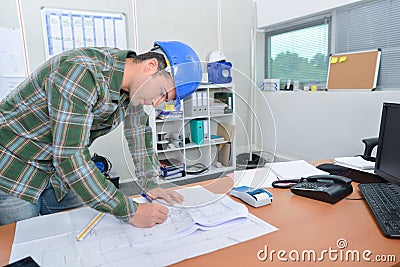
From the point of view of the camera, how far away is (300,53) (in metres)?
3.39

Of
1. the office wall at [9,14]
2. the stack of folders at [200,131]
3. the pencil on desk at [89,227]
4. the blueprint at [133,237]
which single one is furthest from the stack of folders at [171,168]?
the office wall at [9,14]

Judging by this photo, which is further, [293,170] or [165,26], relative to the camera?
[165,26]

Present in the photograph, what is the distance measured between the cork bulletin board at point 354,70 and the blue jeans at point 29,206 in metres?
2.55

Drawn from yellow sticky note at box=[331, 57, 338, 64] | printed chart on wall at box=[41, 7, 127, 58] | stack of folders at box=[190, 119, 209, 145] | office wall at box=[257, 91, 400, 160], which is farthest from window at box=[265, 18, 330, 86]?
stack of folders at box=[190, 119, 209, 145]

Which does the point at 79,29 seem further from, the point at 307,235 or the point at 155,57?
the point at 307,235

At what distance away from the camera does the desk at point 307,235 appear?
70 cm

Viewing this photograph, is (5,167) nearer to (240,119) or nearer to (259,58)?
(240,119)

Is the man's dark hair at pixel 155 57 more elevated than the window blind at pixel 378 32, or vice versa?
the window blind at pixel 378 32

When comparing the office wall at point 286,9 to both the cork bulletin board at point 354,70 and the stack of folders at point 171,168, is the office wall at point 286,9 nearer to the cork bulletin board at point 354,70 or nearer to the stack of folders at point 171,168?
the cork bulletin board at point 354,70

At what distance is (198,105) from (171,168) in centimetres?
32

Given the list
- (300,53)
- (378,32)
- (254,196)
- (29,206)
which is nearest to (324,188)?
(254,196)

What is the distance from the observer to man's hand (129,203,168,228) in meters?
0.87

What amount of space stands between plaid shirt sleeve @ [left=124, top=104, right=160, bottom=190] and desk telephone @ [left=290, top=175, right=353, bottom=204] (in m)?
0.58

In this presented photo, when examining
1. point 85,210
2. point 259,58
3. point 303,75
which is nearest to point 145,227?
point 85,210
